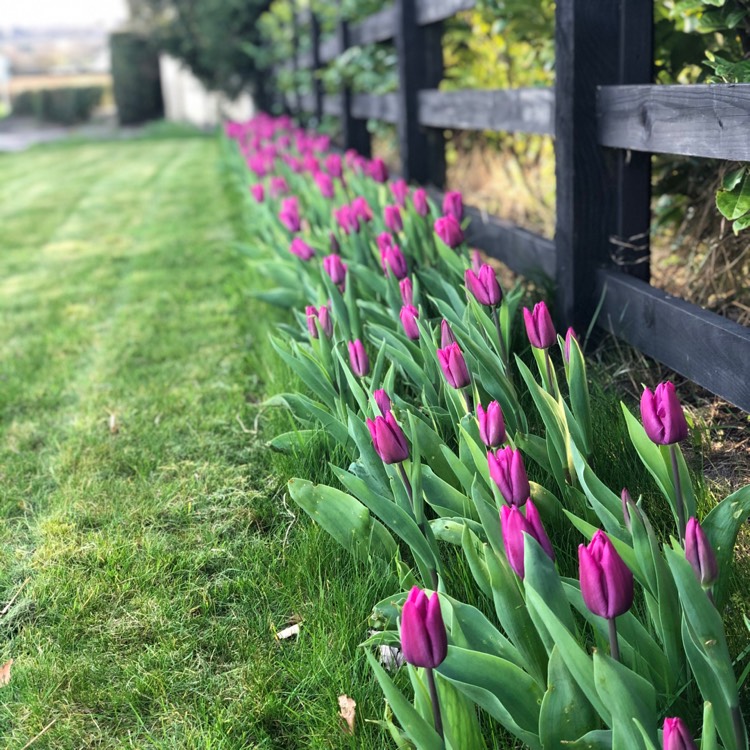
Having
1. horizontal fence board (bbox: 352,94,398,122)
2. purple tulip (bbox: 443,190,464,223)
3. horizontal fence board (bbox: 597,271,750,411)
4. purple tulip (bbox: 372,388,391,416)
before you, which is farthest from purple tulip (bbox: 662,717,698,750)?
horizontal fence board (bbox: 352,94,398,122)

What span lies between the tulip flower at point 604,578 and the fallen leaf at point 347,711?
1.74 ft

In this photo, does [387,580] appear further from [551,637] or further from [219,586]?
[551,637]

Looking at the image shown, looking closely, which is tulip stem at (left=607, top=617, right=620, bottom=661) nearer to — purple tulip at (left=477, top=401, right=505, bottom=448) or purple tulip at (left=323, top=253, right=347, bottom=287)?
purple tulip at (left=477, top=401, right=505, bottom=448)

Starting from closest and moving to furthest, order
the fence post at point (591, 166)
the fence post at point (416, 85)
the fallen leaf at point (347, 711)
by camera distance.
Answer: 1. the fallen leaf at point (347, 711)
2. the fence post at point (591, 166)
3. the fence post at point (416, 85)

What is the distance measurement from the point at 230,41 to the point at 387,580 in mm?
13915

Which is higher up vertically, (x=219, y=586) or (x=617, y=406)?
(x=617, y=406)

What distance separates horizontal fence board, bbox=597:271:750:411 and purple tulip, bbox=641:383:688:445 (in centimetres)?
65

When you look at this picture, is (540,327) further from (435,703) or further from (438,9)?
(438,9)

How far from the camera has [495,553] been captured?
1.35 m

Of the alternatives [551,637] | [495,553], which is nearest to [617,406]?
[495,553]

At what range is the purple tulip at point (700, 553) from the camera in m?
1.10

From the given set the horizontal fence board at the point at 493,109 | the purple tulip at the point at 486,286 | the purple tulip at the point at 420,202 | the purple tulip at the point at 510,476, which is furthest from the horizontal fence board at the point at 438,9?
the purple tulip at the point at 510,476

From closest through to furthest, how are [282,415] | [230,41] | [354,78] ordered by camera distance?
[282,415], [354,78], [230,41]

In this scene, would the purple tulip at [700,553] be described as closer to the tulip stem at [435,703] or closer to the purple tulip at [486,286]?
the tulip stem at [435,703]
